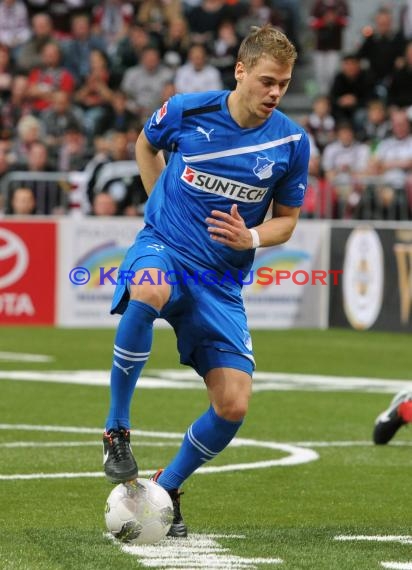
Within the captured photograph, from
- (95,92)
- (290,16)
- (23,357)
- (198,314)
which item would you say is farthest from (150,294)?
(290,16)

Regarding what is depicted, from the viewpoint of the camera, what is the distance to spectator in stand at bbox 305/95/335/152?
74.3ft

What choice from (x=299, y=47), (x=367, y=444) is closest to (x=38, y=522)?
(x=367, y=444)

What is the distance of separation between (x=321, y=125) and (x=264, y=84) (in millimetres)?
16303

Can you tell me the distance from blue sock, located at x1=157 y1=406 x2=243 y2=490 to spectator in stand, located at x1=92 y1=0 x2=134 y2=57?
63.6 feet

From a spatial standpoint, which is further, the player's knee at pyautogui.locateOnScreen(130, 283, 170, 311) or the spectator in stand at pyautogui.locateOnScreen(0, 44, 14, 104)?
the spectator in stand at pyautogui.locateOnScreen(0, 44, 14, 104)

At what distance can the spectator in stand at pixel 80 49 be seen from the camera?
24859mm

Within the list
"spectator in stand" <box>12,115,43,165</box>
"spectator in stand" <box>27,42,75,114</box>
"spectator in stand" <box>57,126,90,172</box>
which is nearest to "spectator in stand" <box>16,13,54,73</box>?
"spectator in stand" <box>27,42,75,114</box>

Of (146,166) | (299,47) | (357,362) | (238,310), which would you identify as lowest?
(357,362)

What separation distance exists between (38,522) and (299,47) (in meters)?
20.3

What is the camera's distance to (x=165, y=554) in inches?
243

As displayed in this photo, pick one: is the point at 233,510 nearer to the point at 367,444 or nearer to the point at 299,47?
the point at 367,444

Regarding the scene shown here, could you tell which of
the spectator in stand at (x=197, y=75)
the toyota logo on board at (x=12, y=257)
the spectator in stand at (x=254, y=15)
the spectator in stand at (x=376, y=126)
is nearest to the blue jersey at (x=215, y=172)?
the toyota logo on board at (x=12, y=257)

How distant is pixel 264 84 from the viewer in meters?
6.75

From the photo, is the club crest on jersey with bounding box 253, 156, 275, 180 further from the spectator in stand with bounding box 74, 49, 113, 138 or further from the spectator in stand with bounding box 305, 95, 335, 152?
the spectator in stand with bounding box 74, 49, 113, 138
